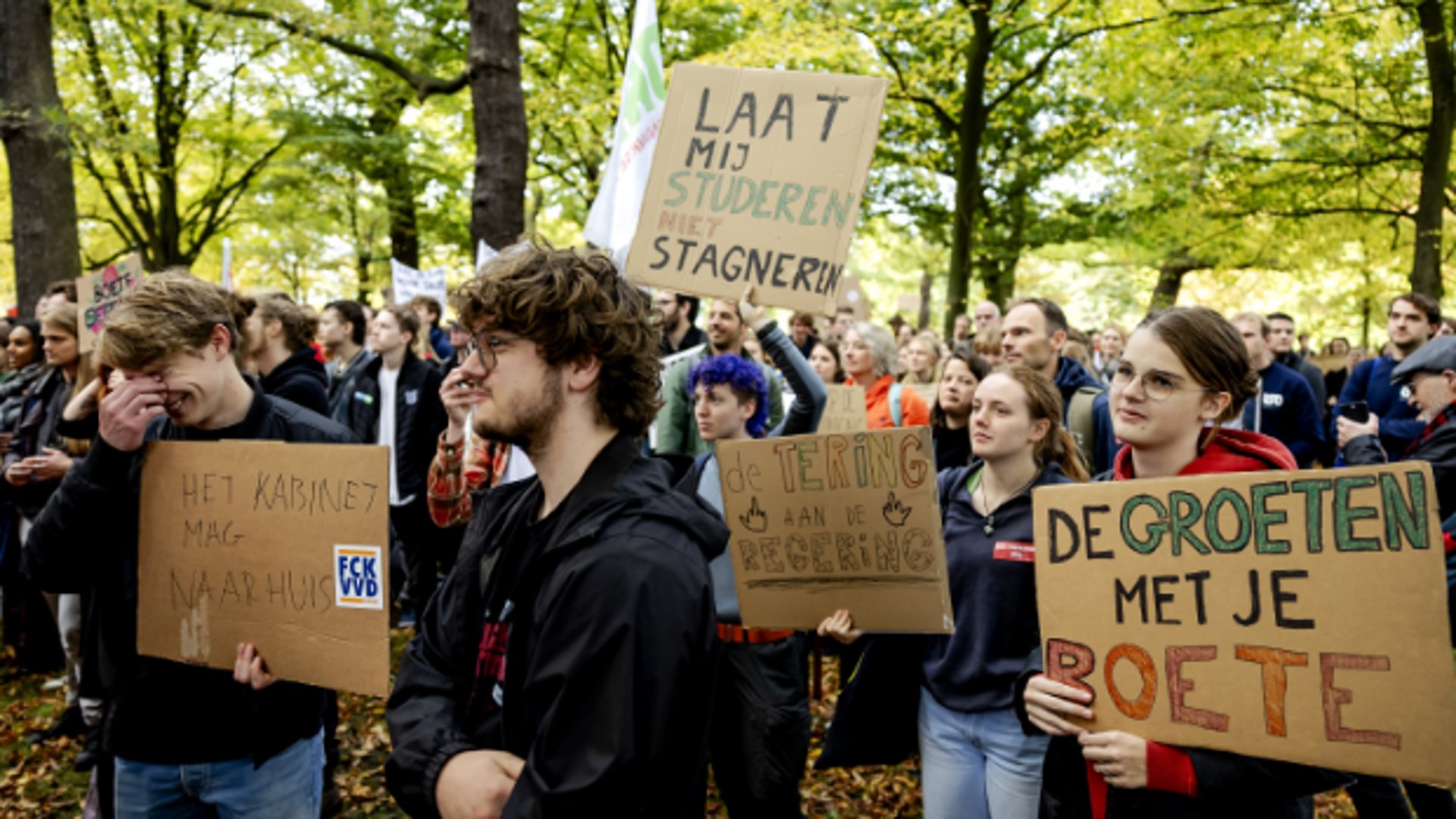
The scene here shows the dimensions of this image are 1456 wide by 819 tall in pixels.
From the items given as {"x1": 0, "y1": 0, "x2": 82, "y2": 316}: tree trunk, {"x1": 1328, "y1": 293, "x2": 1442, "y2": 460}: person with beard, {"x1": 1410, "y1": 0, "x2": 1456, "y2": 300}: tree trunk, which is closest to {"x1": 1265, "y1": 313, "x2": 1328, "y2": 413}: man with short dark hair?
{"x1": 1328, "y1": 293, "x2": 1442, "y2": 460}: person with beard

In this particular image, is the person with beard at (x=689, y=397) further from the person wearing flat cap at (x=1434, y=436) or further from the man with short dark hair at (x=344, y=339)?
the person wearing flat cap at (x=1434, y=436)

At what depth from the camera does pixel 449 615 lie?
2100 millimetres

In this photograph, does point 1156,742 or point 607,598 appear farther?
point 1156,742

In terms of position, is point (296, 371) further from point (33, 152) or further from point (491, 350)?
point (33, 152)

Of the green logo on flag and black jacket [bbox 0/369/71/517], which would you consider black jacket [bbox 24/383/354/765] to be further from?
the green logo on flag

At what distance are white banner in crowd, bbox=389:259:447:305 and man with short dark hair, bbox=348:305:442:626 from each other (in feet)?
13.2

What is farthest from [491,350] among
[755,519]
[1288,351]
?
[1288,351]

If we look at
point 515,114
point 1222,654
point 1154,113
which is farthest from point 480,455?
point 1154,113

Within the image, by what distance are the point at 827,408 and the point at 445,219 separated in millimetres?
16613

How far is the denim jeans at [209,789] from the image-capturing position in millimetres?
2670

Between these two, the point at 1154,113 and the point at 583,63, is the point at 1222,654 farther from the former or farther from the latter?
the point at 583,63

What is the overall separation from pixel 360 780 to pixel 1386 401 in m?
7.66

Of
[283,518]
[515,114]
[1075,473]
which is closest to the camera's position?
[283,518]

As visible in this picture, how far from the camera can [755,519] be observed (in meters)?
3.36
